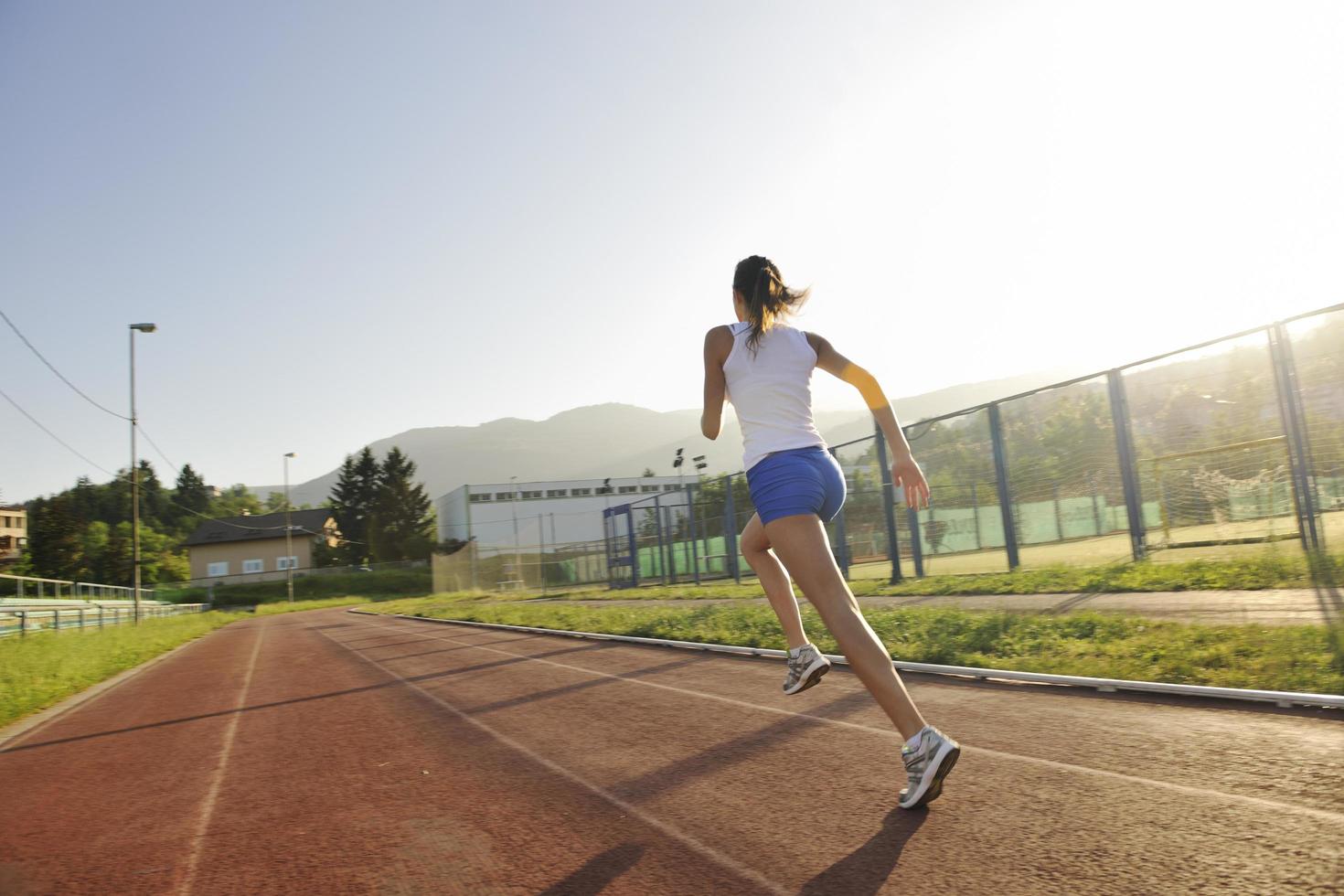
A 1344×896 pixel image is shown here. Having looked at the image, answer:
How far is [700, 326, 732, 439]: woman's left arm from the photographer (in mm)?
3410

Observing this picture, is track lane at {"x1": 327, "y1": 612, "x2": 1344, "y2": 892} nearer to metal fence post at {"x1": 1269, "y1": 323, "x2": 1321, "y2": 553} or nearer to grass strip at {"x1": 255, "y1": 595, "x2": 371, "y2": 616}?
metal fence post at {"x1": 1269, "y1": 323, "x2": 1321, "y2": 553}

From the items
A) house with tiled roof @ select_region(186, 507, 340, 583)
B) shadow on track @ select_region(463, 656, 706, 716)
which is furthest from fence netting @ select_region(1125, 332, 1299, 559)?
house with tiled roof @ select_region(186, 507, 340, 583)

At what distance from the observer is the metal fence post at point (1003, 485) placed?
524 inches

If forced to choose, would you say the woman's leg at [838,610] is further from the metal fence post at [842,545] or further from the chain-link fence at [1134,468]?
the metal fence post at [842,545]

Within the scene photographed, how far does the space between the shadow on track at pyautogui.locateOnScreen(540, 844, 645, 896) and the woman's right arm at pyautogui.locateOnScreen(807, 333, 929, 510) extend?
1.76 m

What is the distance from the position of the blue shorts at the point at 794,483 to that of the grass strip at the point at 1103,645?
3.11 metres

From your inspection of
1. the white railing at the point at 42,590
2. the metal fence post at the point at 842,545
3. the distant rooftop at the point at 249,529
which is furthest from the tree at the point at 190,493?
the metal fence post at the point at 842,545

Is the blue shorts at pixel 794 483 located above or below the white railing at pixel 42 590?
above

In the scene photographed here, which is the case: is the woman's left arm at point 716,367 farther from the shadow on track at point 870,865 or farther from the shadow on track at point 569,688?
the shadow on track at point 569,688

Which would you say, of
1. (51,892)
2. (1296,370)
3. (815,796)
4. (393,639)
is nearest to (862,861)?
(815,796)

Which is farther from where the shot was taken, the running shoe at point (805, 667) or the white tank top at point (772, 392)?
the running shoe at point (805, 667)

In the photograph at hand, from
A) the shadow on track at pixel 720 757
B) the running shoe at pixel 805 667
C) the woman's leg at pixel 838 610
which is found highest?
the woman's leg at pixel 838 610

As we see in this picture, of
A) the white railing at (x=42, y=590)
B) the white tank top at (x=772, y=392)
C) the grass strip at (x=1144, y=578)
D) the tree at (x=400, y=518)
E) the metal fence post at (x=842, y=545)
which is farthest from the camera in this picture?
the tree at (x=400, y=518)

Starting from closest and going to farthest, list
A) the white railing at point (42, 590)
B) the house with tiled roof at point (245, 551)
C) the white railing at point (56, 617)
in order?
the white railing at point (56, 617)
the white railing at point (42, 590)
the house with tiled roof at point (245, 551)
